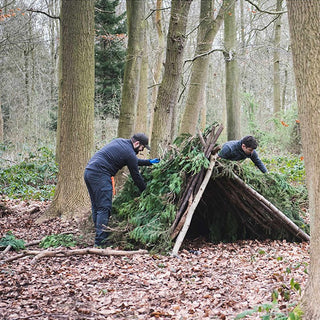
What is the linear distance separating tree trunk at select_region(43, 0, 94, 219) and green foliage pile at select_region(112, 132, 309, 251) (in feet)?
4.69

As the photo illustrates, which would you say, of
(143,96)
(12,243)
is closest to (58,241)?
(12,243)

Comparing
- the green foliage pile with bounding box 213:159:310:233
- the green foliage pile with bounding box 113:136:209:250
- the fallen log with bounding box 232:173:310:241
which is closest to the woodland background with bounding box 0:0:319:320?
the fallen log with bounding box 232:173:310:241

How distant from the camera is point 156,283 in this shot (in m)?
4.18

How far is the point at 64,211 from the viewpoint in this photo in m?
7.55

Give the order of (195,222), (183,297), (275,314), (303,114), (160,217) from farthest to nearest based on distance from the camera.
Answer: (195,222), (160,217), (183,297), (275,314), (303,114)

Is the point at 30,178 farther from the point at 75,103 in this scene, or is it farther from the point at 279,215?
the point at 279,215

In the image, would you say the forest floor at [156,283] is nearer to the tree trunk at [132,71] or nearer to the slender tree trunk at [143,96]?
the tree trunk at [132,71]

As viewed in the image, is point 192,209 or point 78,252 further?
point 192,209

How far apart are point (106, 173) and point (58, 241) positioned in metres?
1.34

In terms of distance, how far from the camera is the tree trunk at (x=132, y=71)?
914cm

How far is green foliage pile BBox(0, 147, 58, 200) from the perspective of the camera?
11078 millimetres

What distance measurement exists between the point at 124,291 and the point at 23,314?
105cm

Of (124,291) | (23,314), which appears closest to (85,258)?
(124,291)

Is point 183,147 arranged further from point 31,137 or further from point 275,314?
point 31,137
